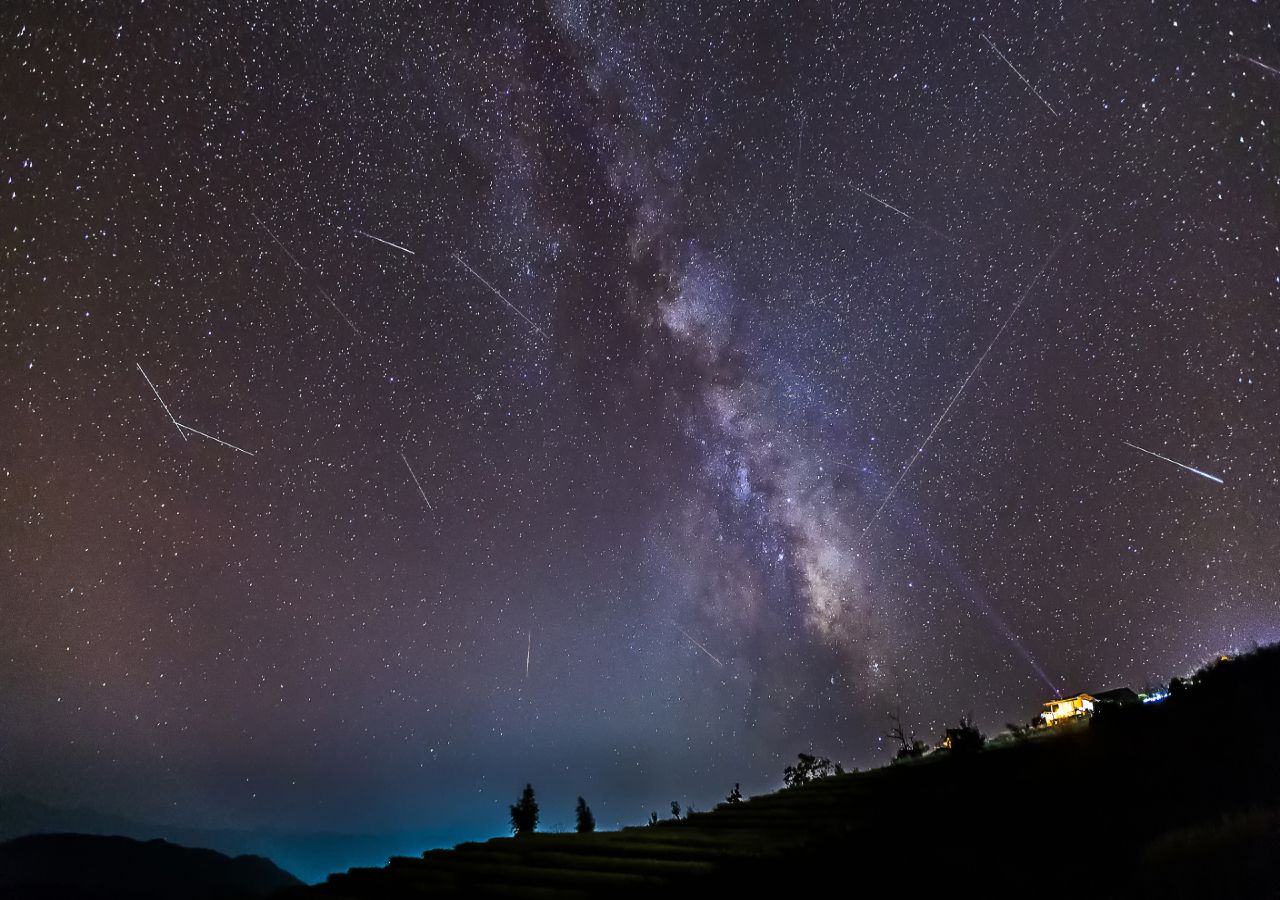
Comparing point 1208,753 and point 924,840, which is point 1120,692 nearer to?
point 1208,753

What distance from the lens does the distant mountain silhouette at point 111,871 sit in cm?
14100

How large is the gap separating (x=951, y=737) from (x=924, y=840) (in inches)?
409

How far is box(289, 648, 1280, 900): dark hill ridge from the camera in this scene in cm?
612

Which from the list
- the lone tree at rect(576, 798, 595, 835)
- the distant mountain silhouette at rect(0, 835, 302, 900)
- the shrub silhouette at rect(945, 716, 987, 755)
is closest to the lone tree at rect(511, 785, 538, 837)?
the lone tree at rect(576, 798, 595, 835)

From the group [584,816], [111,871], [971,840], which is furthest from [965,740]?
[111,871]

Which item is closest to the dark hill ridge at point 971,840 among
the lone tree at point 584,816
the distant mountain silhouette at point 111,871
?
the lone tree at point 584,816

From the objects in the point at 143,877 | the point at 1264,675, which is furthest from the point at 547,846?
the point at 143,877

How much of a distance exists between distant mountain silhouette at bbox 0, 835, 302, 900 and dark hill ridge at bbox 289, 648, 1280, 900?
17836cm

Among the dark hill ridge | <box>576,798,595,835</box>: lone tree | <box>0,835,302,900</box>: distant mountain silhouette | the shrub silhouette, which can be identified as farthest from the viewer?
<box>0,835,302,900</box>: distant mountain silhouette

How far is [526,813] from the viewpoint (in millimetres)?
43406

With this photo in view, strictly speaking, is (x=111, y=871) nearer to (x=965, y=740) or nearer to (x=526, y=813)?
(x=526, y=813)

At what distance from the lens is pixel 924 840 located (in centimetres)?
775

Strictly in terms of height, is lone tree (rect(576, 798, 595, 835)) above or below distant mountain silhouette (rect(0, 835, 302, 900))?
below

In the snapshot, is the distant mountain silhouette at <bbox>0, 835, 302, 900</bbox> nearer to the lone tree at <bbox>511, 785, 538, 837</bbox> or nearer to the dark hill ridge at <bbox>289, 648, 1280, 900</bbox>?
the lone tree at <bbox>511, 785, 538, 837</bbox>
